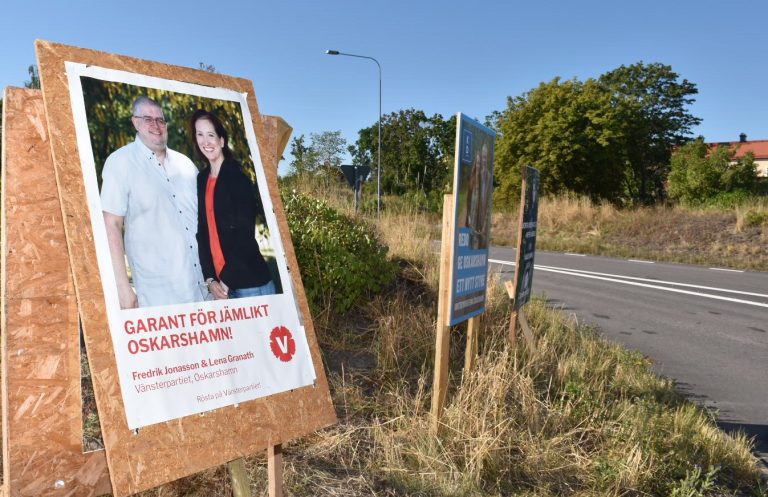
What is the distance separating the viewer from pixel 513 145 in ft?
117

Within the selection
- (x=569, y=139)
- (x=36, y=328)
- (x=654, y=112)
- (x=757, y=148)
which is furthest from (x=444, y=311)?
(x=757, y=148)

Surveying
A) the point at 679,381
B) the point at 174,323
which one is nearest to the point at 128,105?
the point at 174,323

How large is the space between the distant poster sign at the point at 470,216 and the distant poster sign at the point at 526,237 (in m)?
0.93

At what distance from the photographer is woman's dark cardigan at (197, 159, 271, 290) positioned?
2.73 meters

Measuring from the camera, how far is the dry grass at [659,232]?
61.3 feet

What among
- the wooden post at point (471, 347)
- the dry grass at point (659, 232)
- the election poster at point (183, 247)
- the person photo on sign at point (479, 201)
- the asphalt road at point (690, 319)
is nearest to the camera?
the election poster at point (183, 247)

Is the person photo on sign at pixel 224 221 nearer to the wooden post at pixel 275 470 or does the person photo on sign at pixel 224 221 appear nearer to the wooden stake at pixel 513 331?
the wooden post at pixel 275 470

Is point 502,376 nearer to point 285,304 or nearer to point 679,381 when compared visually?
point 285,304

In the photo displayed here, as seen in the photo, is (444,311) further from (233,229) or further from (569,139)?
(569,139)

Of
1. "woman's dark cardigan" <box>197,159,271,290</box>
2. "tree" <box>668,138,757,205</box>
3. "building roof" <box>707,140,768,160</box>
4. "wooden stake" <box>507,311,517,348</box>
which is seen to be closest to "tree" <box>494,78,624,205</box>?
"tree" <box>668,138,757,205</box>

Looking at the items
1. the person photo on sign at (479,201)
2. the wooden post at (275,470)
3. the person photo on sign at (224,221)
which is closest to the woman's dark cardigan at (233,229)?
the person photo on sign at (224,221)

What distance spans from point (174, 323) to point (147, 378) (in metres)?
0.24

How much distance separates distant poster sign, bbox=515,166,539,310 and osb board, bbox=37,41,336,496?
3.22 metres

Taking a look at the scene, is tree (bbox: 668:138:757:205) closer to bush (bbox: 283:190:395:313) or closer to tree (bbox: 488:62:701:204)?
tree (bbox: 488:62:701:204)
